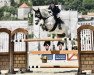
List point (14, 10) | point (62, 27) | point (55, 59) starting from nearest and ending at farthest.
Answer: point (55, 59)
point (62, 27)
point (14, 10)

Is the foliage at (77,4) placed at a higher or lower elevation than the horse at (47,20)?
higher

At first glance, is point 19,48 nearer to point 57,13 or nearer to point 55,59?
point 55,59

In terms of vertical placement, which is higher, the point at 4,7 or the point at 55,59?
the point at 4,7

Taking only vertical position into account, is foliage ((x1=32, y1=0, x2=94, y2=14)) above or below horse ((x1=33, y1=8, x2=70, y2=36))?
above

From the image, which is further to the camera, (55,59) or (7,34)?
(55,59)

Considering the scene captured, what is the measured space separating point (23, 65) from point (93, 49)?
7.08 feet

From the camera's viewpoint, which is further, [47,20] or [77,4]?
[77,4]

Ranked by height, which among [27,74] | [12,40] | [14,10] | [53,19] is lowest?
[27,74]

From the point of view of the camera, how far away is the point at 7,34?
1291 cm

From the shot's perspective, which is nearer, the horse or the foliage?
the horse

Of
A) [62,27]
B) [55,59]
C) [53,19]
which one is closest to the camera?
[55,59]

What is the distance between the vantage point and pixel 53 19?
33312 mm

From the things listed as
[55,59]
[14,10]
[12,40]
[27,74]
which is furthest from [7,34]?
[14,10]

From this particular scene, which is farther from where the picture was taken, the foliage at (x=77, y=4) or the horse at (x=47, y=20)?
the foliage at (x=77, y=4)
